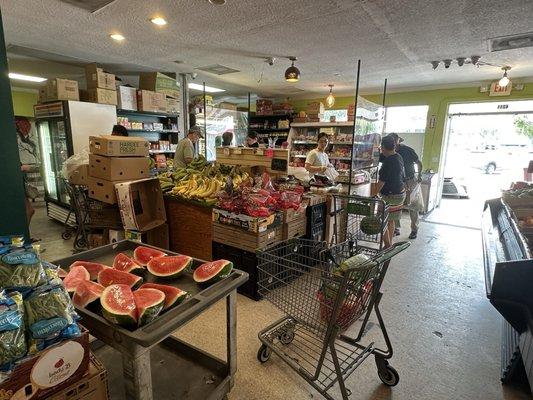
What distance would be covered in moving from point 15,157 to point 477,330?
3641 millimetres

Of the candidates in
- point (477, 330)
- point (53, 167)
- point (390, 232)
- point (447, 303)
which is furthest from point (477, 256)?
point (53, 167)

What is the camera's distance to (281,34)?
12.0 feet

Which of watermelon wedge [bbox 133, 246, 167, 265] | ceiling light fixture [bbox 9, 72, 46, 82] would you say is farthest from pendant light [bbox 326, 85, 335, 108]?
ceiling light fixture [bbox 9, 72, 46, 82]

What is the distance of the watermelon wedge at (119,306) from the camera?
39.6 inches

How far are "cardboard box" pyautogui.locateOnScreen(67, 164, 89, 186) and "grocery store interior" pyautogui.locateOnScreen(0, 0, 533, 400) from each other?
0.04m

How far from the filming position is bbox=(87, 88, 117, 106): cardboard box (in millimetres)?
5078

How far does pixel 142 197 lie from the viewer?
3.52 metres

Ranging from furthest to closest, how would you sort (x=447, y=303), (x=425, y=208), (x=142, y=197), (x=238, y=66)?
1. (x=425, y=208)
2. (x=238, y=66)
3. (x=142, y=197)
4. (x=447, y=303)

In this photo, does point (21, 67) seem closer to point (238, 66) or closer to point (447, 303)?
point (238, 66)

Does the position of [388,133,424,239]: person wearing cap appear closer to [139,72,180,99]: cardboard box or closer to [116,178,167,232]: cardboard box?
[116,178,167,232]: cardboard box

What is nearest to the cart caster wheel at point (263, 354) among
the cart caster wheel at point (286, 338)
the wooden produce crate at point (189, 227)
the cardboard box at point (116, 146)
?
the cart caster wheel at point (286, 338)

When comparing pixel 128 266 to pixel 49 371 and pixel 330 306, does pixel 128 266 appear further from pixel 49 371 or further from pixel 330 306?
pixel 330 306

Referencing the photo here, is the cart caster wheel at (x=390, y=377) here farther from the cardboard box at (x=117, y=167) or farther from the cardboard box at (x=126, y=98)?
the cardboard box at (x=126, y=98)

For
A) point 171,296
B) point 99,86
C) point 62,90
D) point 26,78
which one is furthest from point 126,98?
point 171,296
